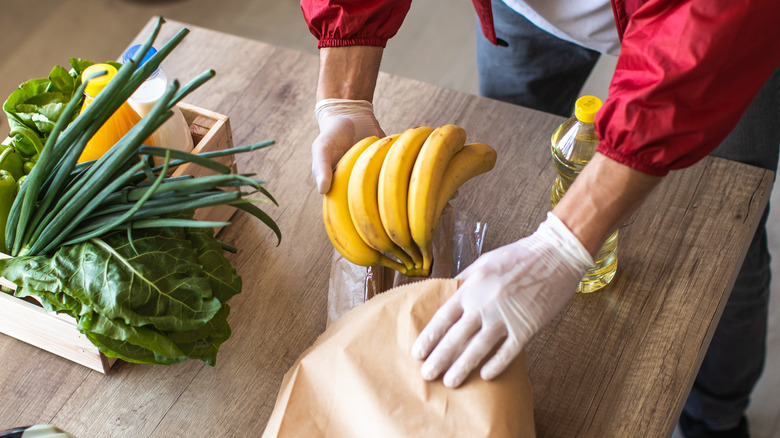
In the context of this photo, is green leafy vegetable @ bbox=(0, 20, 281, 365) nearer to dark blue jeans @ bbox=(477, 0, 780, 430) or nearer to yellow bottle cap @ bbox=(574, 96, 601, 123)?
yellow bottle cap @ bbox=(574, 96, 601, 123)

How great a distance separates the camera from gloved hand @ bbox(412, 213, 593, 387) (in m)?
0.83

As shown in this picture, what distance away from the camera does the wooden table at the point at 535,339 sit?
96 cm

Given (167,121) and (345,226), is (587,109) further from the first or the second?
(167,121)

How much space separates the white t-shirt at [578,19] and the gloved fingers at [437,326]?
70 centimetres

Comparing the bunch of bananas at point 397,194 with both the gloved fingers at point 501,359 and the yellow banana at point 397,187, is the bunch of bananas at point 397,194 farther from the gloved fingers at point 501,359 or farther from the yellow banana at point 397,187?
the gloved fingers at point 501,359

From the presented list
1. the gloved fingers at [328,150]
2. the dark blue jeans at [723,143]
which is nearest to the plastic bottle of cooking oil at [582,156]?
the gloved fingers at [328,150]

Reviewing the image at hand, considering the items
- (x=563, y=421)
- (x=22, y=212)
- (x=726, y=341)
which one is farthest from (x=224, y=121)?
(x=726, y=341)

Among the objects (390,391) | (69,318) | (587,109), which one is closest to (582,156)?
(587,109)

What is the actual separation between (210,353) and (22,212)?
30 centimetres

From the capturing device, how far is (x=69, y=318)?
92 cm

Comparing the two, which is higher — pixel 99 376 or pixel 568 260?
pixel 568 260

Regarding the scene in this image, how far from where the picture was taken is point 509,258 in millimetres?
924

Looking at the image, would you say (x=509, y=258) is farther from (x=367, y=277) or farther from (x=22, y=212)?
(x=22, y=212)

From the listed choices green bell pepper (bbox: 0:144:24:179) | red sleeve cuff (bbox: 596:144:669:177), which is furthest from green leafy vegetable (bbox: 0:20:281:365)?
red sleeve cuff (bbox: 596:144:669:177)
